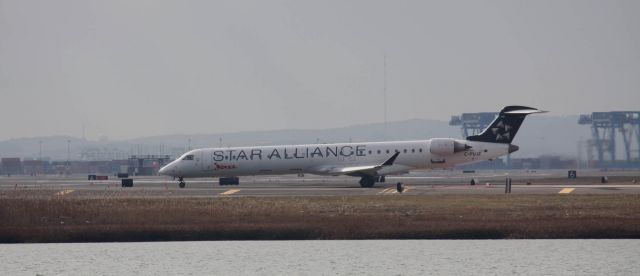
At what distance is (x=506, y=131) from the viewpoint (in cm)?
7844

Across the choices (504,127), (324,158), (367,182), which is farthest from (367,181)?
(504,127)

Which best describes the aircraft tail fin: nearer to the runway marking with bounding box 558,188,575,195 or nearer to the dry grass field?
the runway marking with bounding box 558,188,575,195

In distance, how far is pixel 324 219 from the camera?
1727 inches

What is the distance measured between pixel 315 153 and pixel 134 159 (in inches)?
3832

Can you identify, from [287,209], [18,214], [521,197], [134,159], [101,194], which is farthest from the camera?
[134,159]

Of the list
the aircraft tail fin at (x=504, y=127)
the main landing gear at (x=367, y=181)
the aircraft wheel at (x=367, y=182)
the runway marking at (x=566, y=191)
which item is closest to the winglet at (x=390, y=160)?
the main landing gear at (x=367, y=181)

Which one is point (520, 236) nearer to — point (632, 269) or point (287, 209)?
point (632, 269)

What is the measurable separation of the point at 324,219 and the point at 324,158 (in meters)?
36.1

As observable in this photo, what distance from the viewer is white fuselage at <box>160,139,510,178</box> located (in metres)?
77.6

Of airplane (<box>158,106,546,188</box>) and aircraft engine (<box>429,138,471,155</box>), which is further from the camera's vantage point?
airplane (<box>158,106,546,188</box>)

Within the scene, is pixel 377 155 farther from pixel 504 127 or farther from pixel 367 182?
A: pixel 504 127

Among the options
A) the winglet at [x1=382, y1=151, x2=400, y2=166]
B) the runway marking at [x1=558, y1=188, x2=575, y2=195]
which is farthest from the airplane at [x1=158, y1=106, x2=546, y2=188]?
the runway marking at [x1=558, y1=188, x2=575, y2=195]

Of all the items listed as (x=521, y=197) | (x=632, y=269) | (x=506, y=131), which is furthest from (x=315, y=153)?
(x=632, y=269)

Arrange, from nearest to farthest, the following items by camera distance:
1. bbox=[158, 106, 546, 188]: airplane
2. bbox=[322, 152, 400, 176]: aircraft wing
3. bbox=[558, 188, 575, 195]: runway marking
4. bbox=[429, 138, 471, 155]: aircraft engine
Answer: bbox=[558, 188, 575, 195]: runway marking → bbox=[322, 152, 400, 176]: aircraft wing → bbox=[429, 138, 471, 155]: aircraft engine → bbox=[158, 106, 546, 188]: airplane
